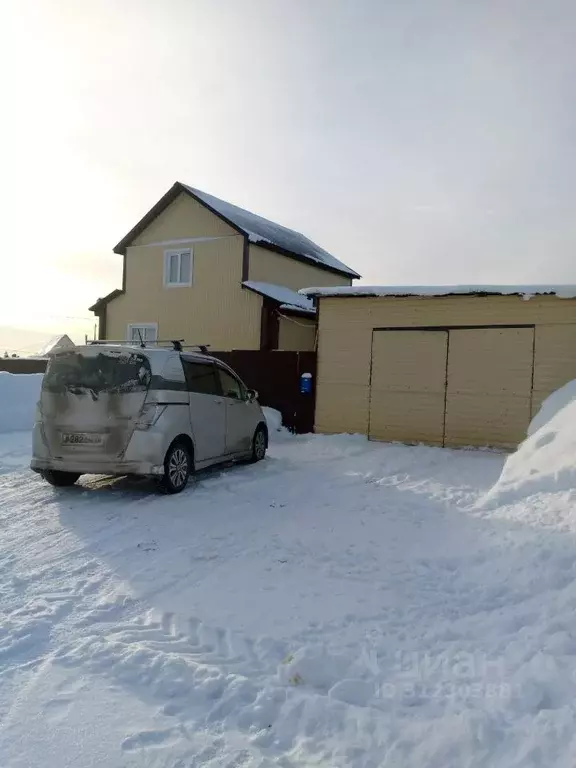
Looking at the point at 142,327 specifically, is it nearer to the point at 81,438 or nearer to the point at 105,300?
the point at 105,300

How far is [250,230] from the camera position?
20.2m

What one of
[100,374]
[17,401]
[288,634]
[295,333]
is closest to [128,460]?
[100,374]

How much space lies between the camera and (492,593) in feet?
14.5

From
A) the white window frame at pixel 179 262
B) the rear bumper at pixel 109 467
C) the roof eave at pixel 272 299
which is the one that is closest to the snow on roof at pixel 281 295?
the roof eave at pixel 272 299

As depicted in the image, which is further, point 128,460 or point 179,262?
point 179,262

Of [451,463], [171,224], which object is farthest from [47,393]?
[171,224]

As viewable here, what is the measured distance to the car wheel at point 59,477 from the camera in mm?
7790

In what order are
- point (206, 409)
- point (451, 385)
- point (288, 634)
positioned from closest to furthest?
point (288, 634)
point (206, 409)
point (451, 385)

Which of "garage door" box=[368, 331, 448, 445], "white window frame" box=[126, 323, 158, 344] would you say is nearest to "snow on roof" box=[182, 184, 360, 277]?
"white window frame" box=[126, 323, 158, 344]

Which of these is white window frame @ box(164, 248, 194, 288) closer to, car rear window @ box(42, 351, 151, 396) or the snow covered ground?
car rear window @ box(42, 351, 151, 396)

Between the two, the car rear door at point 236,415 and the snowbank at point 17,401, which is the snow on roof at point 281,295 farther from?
the car rear door at point 236,415

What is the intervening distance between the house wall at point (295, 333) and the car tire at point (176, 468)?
38.5 feet

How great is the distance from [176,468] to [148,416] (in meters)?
0.82

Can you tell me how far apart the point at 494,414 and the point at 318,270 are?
13.5 meters
